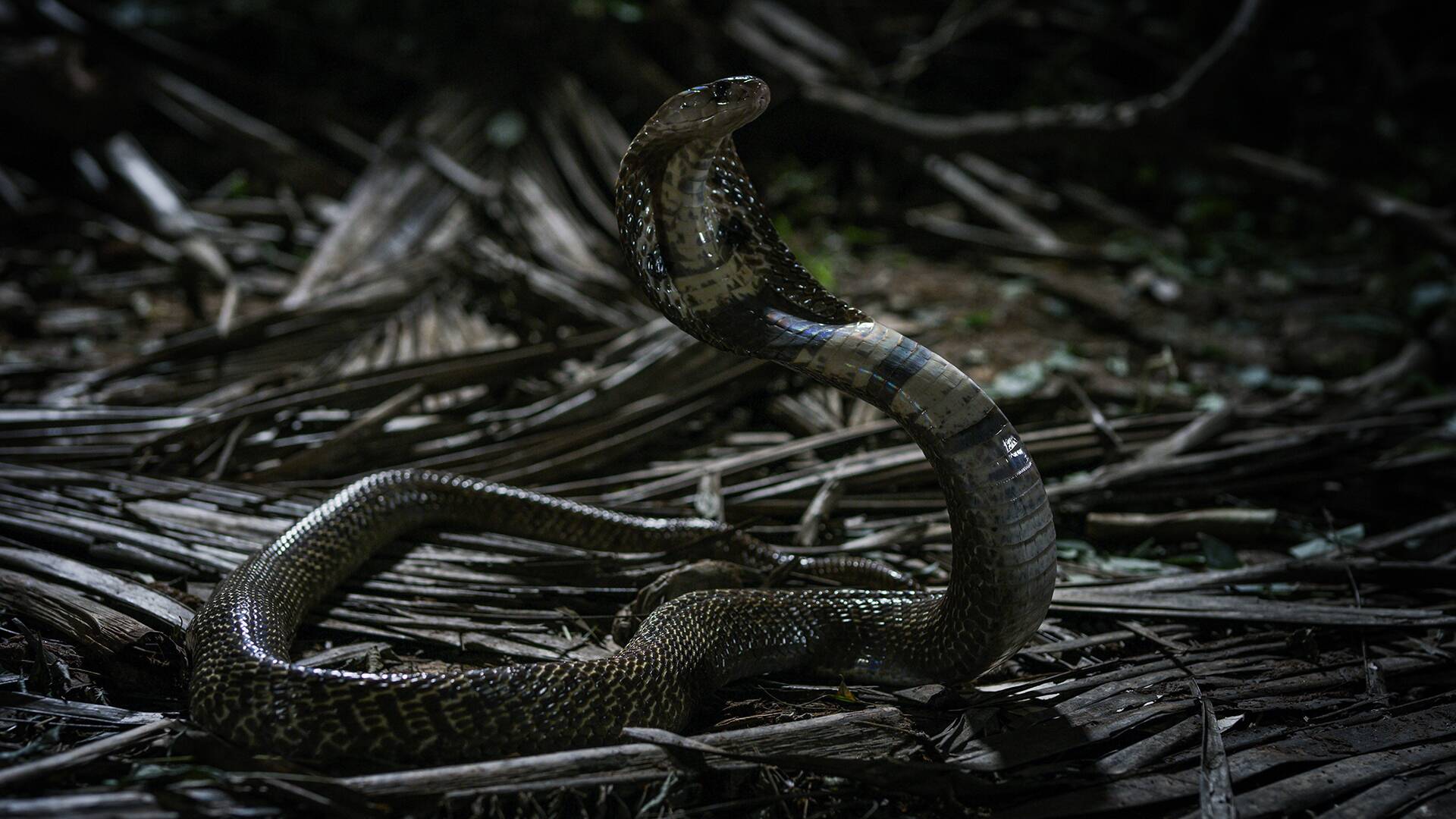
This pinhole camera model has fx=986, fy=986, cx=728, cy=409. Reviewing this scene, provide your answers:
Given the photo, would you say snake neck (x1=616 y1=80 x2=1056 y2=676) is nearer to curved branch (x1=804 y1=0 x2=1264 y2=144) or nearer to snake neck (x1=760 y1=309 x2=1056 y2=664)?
snake neck (x1=760 y1=309 x2=1056 y2=664)

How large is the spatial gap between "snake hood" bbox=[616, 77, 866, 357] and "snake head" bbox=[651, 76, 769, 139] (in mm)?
37

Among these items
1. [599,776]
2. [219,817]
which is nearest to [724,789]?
[599,776]

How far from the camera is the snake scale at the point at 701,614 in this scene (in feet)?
8.54

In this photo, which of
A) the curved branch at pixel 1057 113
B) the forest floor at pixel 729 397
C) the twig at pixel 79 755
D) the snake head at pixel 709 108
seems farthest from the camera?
the curved branch at pixel 1057 113

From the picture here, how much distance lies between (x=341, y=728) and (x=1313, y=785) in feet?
8.32

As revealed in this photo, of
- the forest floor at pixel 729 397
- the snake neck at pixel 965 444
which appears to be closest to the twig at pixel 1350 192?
the forest floor at pixel 729 397

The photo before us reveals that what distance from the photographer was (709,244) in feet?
9.03

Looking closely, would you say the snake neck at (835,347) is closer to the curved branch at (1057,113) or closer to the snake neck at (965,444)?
the snake neck at (965,444)

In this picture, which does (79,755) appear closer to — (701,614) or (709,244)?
(701,614)

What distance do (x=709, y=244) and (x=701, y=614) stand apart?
1.24 metres

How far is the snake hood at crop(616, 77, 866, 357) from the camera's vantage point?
2.70 m

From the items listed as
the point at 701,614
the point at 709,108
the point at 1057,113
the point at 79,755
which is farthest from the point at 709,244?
the point at 1057,113

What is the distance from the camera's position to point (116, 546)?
367 cm

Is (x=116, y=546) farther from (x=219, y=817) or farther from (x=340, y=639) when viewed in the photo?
(x=219, y=817)
